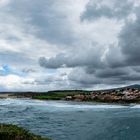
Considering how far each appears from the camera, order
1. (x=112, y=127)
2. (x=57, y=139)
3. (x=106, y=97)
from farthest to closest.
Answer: (x=106, y=97) < (x=112, y=127) < (x=57, y=139)

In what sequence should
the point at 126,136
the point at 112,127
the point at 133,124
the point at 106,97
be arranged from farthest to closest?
the point at 106,97 → the point at 133,124 → the point at 112,127 → the point at 126,136

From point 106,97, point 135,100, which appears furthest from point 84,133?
point 106,97

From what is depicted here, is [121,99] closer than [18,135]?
No

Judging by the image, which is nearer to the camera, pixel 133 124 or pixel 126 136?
pixel 126 136

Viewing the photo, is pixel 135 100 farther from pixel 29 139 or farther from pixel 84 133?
pixel 29 139

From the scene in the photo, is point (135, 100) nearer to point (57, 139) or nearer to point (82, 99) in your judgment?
point (82, 99)

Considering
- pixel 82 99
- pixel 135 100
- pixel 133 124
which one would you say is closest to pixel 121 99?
pixel 135 100

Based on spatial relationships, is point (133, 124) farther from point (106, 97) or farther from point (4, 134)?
point (106, 97)

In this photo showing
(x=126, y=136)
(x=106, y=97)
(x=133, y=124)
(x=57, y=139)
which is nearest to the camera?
(x=57, y=139)

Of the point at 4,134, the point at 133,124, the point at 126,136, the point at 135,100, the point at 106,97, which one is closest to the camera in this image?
the point at 4,134
